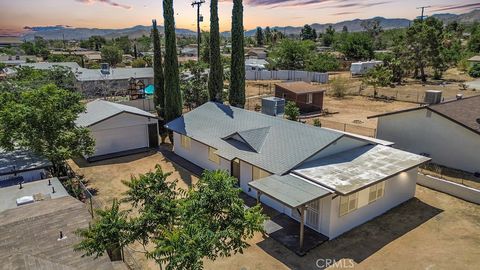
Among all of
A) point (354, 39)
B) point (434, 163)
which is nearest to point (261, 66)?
point (354, 39)

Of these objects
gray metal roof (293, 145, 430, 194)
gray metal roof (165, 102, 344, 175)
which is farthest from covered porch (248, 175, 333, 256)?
gray metal roof (165, 102, 344, 175)

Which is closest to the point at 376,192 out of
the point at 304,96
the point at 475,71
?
the point at 304,96

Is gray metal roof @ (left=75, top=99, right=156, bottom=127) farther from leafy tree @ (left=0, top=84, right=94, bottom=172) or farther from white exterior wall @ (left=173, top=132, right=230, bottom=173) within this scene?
leafy tree @ (left=0, top=84, right=94, bottom=172)

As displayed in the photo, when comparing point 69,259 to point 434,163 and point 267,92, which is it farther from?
point 267,92

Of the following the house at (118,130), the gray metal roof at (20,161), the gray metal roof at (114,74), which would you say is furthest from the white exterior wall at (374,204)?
the gray metal roof at (114,74)

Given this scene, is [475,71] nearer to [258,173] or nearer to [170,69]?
[170,69]

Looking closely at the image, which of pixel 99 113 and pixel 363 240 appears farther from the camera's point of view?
pixel 99 113
